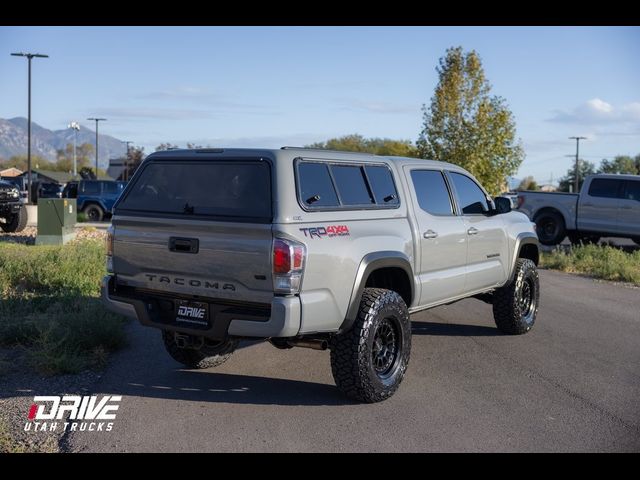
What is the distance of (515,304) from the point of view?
8.33 metres

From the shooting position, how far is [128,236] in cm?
586

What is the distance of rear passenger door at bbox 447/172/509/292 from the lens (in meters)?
7.54

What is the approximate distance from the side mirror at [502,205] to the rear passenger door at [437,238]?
2.92 ft

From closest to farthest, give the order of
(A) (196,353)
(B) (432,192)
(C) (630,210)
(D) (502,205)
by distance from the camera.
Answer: (A) (196,353)
(B) (432,192)
(D) (502,205)
(C) (630,210)

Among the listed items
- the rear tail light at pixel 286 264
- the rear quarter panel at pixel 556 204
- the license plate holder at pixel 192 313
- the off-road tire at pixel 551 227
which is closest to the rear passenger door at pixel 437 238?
the rear tail light at pixel 286 264

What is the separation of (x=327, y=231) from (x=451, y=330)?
3815mm

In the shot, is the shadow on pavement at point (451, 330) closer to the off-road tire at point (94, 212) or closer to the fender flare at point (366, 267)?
the fender flare at point (366, 267)

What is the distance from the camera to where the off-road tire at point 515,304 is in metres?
8.33

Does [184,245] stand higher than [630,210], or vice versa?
[630,210]

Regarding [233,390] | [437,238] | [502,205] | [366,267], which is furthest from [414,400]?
[502,205]

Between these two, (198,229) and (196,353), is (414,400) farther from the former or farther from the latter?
(198,229)

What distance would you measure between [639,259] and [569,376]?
10.3 metres

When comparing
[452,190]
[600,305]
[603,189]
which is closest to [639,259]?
[603,189]

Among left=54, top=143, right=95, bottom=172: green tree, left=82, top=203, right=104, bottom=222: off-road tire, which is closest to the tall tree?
left=54, top=143, right=95, bottom=172: green tree
